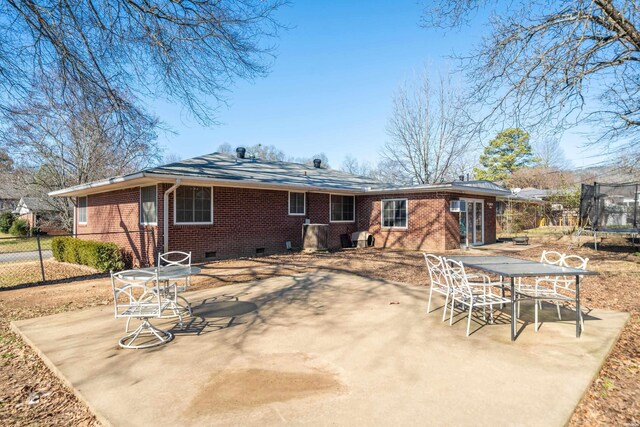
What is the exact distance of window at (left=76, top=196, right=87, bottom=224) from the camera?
15.4 metres

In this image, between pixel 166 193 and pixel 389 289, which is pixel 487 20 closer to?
pixel 389 289

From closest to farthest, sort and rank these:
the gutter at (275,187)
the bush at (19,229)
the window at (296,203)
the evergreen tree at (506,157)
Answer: the gutter at (275,187) → the window at (296,203) → the bush at (19,229) → the evergreen tree at (506,157)

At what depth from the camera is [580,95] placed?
5.85 metres

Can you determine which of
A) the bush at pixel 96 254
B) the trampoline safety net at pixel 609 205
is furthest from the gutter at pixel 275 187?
the trampoline safety net at pixel 609 205

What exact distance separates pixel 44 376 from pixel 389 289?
5.30m

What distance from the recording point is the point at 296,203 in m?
13.7

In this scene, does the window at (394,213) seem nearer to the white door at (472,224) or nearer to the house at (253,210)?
the house at (253,210)

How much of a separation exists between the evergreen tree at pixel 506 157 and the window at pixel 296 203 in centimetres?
3350

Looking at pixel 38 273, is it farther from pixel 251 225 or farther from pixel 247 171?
pixel 247 171

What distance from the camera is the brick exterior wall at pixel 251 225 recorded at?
10711 millimetres

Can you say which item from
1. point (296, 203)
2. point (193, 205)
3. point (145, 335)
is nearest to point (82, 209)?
point (193, 205)

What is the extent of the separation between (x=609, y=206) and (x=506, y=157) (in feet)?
96.4

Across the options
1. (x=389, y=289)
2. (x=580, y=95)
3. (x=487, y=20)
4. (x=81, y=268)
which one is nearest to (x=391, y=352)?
(x=389, y=289)

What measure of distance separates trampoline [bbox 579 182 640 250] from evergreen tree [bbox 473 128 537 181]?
27947 millimetres
